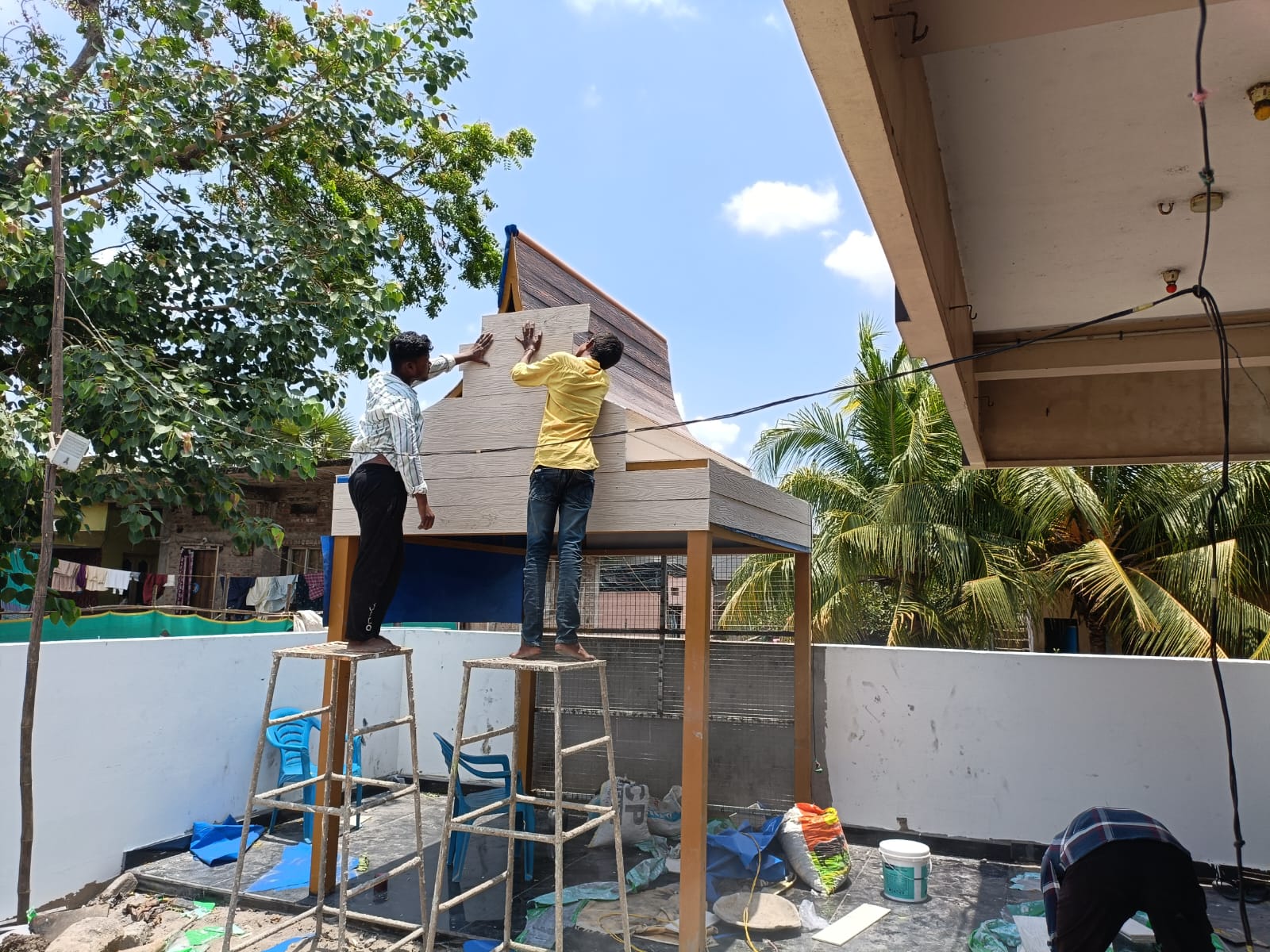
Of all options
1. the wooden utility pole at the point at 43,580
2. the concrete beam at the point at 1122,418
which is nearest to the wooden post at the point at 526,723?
the wooden utility pole at the point at 43,580

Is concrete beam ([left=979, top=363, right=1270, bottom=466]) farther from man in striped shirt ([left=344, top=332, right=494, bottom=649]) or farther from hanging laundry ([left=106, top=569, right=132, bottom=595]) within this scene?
hanging laundry ([left=106, top=569, right=132, bottom=595])

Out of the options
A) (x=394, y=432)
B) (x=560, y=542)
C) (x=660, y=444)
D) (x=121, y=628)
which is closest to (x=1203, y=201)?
(x=660, y=444)

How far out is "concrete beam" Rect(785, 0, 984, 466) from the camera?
2.34m

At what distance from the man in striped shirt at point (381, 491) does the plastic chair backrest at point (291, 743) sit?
325 centimetres

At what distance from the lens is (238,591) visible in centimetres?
1580

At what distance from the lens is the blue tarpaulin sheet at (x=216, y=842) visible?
21.3 ft

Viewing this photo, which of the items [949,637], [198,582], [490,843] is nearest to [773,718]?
[490,843]

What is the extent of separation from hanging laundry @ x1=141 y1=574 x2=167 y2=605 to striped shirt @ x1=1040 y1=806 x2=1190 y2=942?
15.7 meters

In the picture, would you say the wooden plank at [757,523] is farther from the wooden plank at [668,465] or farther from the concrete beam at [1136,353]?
the concrete beam at [1136,353]

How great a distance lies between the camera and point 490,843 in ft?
23.9

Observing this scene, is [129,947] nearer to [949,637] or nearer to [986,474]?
[949,637]

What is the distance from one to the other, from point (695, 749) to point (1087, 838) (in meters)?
2.01

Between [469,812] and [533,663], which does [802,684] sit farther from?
[533,663]

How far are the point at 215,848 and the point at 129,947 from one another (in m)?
1.79
